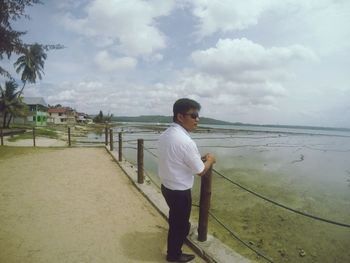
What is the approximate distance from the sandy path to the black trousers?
307 mm

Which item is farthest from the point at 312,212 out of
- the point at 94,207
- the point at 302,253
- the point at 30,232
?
the point at 30,232

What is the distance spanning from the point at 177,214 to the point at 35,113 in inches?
2072

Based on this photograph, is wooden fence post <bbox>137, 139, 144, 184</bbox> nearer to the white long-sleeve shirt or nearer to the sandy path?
the sandy path

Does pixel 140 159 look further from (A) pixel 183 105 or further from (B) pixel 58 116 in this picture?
(B) pixel 58 116

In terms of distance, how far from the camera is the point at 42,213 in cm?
465

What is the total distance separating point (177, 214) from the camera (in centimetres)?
303

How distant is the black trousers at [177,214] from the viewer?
117 inches

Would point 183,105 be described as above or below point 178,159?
above

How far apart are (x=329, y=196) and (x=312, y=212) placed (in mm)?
3201

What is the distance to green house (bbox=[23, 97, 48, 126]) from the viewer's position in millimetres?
48344

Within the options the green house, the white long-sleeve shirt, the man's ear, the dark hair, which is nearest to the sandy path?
the white long-sleeve shirt

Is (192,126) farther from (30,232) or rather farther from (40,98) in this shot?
(40,98)

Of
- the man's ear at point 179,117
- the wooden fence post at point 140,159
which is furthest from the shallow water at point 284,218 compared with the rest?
the man's ear at point 179,117

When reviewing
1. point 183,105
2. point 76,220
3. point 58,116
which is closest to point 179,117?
point 183,105
